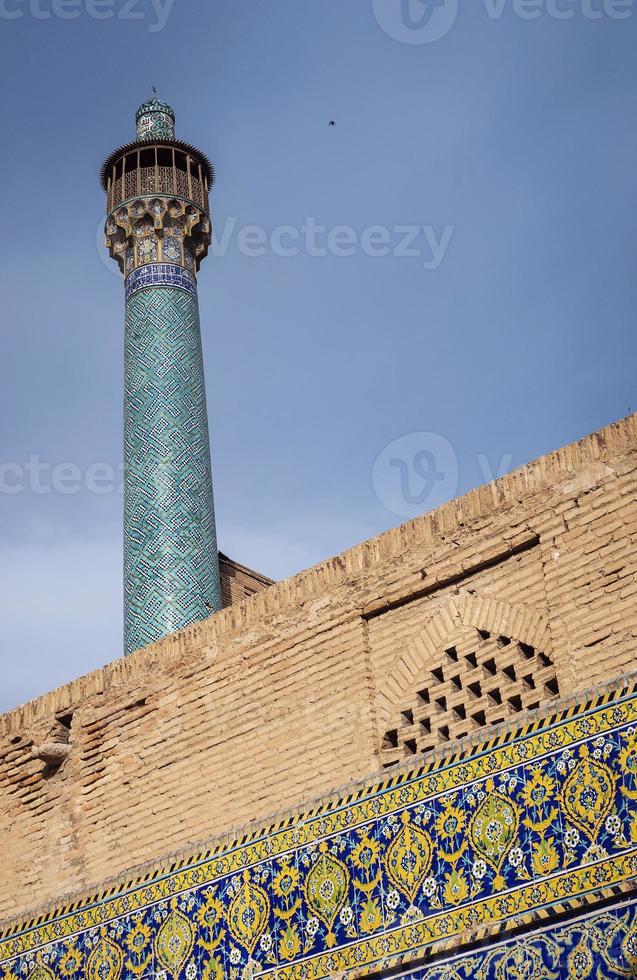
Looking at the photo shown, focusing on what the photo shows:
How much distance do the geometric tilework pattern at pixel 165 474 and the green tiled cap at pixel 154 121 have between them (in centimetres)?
182

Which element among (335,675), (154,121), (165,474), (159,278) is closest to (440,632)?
(335,675)

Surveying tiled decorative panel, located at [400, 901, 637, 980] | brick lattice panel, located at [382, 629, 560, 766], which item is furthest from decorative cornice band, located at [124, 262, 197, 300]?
tiled decorative panel, located at [400, 901, 637, 980]

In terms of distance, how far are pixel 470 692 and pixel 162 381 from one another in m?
6.74

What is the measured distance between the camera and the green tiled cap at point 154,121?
1297cm

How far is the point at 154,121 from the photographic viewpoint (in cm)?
1309

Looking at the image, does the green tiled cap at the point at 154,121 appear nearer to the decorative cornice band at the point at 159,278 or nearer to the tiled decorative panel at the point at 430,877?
the decorative cornice band at the point at 159,278

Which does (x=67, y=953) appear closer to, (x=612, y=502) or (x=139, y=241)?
(x=612, y=502)

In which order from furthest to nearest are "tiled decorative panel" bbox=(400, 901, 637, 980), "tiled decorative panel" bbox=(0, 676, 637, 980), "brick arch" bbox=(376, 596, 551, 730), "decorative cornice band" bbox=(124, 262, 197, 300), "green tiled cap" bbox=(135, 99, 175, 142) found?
1. "green tiled cap" bbox=(135, 99, 175, 142)
2. "decorative cornice band" bbox=(124, 262, 197, 300)
3. "brick arch" bbox=(376, 596, 551, 730)
4. "tiled decorative panel" bbox=(0, 676, 637, 980)
5. "tiled decorative panel" bbox=(400, 901, 637, 980)

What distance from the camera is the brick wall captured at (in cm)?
475

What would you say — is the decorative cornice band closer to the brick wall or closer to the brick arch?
the brick wall

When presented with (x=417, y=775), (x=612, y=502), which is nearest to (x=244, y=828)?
(x=417, y=775)

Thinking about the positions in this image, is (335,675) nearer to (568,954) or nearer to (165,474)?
(568,954)

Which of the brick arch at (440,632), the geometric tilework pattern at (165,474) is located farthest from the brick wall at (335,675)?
the geometric tilework pattern at (165,474)

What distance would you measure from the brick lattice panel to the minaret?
5.01 meters
